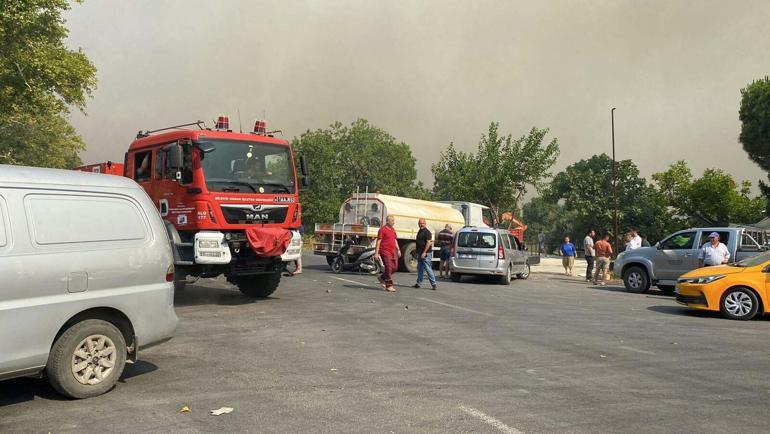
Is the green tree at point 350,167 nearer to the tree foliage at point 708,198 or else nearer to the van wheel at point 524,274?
the tree foliage at point 708,198

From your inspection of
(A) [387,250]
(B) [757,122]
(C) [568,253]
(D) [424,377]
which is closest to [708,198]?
(B) [757,122]

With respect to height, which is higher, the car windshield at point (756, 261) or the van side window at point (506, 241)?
the van side window at point (506, 241)

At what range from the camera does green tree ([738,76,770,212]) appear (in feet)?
112

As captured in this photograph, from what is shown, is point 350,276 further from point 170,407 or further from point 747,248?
point 170,407

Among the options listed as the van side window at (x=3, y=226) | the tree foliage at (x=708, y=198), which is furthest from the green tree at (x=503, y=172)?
the van side window at (x=3, y=226)

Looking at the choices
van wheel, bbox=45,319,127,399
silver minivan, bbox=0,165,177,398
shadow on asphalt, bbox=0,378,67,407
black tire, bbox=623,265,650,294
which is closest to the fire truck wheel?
silver minivan, bbox=0,165,177,398

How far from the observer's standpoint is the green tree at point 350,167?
226 ft

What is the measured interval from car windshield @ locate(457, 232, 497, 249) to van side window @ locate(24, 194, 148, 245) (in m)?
13.6

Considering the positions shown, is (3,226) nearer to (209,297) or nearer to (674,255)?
(209,297)

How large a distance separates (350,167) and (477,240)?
5576 centimetres

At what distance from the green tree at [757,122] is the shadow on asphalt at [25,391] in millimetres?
37947

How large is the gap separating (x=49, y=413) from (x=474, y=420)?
10.9ft

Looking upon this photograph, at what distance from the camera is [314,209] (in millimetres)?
67375

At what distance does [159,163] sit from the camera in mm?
11281
